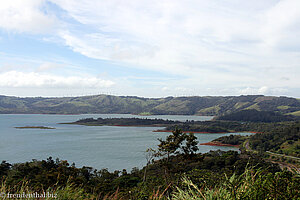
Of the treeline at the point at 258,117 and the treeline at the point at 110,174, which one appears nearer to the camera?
the treeline at the point at 110,174

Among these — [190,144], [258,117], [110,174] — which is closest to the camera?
[190,144]

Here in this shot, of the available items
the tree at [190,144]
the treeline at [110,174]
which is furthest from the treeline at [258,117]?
the tree at [190,144]

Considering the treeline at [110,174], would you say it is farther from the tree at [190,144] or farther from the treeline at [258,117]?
the treeline at [258,117]

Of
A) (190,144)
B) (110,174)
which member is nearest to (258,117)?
(110,174)

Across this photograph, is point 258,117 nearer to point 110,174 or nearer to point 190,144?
point 110,174

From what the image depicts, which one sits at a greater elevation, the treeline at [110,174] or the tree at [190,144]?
the tree at [190,144]

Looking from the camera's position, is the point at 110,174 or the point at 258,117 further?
the point at 258,117

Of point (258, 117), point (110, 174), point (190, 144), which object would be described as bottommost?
point (110, 174)

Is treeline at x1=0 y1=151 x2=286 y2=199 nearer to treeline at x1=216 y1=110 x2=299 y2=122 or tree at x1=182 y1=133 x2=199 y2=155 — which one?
tree at x1=182 y1=133 x2=199 y2=155

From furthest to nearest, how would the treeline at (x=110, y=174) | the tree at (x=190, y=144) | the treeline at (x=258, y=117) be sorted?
the treeline at (x=258, y=117), the tree at (x=190, y=144), the treeline at (x=110, y=174)

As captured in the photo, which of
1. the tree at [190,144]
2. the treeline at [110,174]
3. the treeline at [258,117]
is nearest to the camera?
the treeline at [110,174]

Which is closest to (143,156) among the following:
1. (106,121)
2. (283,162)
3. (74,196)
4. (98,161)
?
(98,161)

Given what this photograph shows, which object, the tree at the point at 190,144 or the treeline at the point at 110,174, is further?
the tree at the point at 190,144

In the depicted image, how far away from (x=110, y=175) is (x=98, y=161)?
20829mm
